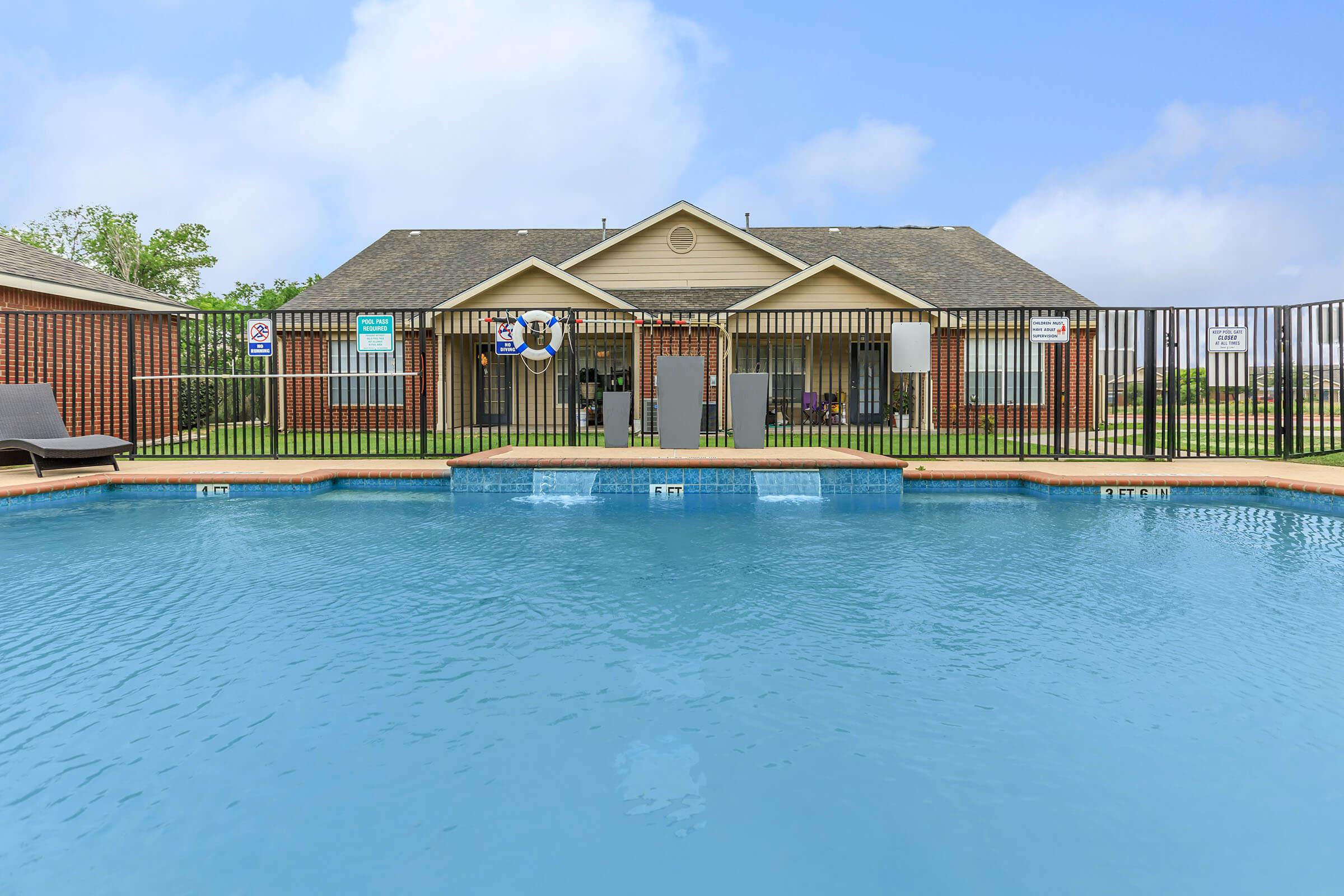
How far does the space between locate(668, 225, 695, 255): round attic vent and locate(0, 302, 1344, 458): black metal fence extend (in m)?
1.99

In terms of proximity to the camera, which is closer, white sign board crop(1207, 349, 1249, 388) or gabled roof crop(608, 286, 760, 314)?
white sign board crop(1207, 349, 1249, 388)

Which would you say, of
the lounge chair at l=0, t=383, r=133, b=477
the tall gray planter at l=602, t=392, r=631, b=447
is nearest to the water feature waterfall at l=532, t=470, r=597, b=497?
the tall gray planter at l=602, t=392, r=631, b=447

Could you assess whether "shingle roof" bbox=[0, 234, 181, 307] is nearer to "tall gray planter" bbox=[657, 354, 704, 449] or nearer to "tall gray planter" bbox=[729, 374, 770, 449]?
"tall gray planter" bbox=[657, 354, 704, 449]

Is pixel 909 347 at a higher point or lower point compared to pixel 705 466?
higher

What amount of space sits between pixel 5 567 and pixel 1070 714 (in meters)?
6.72

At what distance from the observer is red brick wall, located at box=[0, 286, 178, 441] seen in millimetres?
10867

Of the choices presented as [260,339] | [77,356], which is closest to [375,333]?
[260,339]

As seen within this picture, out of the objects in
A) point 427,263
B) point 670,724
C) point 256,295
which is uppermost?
point 256,295

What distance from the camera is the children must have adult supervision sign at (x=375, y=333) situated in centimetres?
1044

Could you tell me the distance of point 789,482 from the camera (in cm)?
901

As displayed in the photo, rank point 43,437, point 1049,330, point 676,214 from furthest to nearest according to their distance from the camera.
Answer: point 676,214
point 1049,330
point 43,437

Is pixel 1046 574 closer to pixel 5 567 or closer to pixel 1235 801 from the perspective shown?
pixel 1235 801

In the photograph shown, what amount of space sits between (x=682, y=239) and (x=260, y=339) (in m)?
10.6

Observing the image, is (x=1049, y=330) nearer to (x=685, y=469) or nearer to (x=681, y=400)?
(x=681, y=400)
